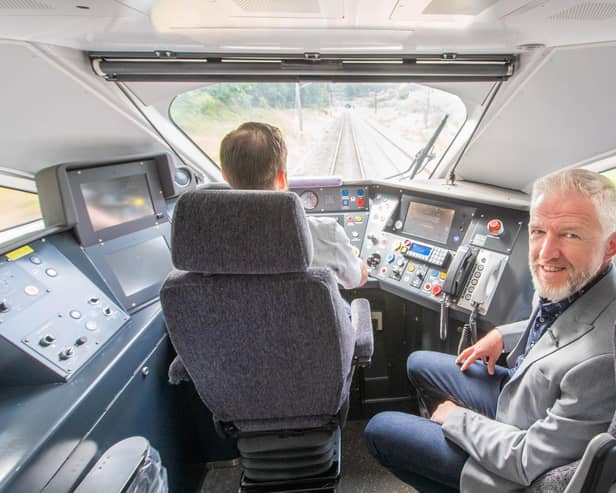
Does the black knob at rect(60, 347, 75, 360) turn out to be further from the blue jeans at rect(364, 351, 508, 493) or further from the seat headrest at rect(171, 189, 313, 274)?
the blue jeans at rect(364, 351, 508, 493)

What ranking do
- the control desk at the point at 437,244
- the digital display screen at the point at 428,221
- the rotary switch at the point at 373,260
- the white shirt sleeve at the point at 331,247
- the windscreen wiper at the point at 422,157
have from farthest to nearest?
the windscreen wiper at the point at 422,157 < the rotary switch at the point at 373,260 < the digital display screen at the point at 428,221 < the control desk at the point at 437,244 < the white shirt sleeve at the point at 331,247

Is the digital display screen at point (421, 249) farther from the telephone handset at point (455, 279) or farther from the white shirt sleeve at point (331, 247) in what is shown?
the white shirt sleeve at point (331, 247)

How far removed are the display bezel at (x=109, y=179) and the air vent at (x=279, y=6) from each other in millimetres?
929

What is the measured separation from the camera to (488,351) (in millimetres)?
1374

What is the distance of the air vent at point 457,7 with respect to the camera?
0.96 m

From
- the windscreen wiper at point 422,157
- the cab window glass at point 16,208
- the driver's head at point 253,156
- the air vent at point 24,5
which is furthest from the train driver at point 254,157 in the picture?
the windscreen wiper at point 422,157

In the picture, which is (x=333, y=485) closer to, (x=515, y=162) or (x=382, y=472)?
(x=382, y=472)

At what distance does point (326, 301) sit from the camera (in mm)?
879

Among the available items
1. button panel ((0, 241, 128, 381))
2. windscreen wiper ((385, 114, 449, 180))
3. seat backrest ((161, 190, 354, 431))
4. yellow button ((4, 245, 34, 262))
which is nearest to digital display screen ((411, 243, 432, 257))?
windscreen wiper ((385, 114, 449, 180))

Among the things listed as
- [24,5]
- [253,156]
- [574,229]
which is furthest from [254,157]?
[574,229]

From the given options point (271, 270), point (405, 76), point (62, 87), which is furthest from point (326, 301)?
point (62, 87)

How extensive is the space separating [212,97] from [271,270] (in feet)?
5.35

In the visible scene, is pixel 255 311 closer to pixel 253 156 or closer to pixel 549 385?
pixel 253 156

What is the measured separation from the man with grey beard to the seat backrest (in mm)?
339
